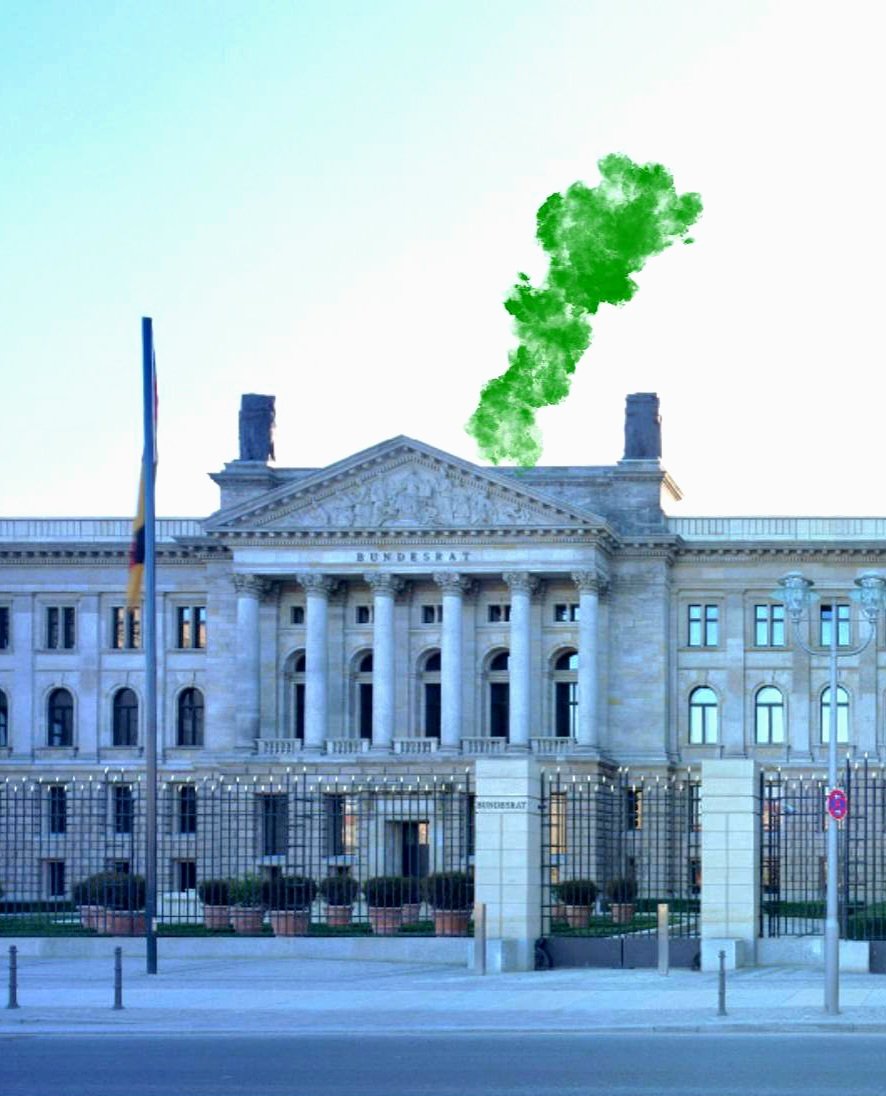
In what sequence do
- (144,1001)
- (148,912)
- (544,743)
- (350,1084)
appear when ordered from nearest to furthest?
(350,1084) → (144,1001) → (148,912) → (544,743)

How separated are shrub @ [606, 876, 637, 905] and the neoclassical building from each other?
32273 millimetres

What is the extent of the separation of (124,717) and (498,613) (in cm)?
1627

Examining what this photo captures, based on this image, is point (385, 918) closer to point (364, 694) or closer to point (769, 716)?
point (364, 694)

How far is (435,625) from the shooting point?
100438mm

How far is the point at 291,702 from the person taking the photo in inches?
3996

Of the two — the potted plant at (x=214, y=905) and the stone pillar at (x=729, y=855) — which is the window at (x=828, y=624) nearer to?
the potted plant at (x=214, y=905)

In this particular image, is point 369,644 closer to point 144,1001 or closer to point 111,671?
point 111,671

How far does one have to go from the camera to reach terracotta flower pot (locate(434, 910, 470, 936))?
171ft

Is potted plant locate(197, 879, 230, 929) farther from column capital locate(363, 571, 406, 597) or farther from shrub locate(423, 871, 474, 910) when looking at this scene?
column capital locate(363, 571, 406, 597)

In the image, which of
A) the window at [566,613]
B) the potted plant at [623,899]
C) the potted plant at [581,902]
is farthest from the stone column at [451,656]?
the potted plant at [581,902]

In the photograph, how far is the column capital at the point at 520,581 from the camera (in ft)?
320

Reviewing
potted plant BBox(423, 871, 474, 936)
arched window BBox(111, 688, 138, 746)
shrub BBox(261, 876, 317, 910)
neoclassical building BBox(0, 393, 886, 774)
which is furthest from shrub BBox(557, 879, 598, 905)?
arched window BBox(111, 688, 138, 746)

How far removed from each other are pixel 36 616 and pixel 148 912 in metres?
59.2

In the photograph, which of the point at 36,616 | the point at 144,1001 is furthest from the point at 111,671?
the point at 144,1001
